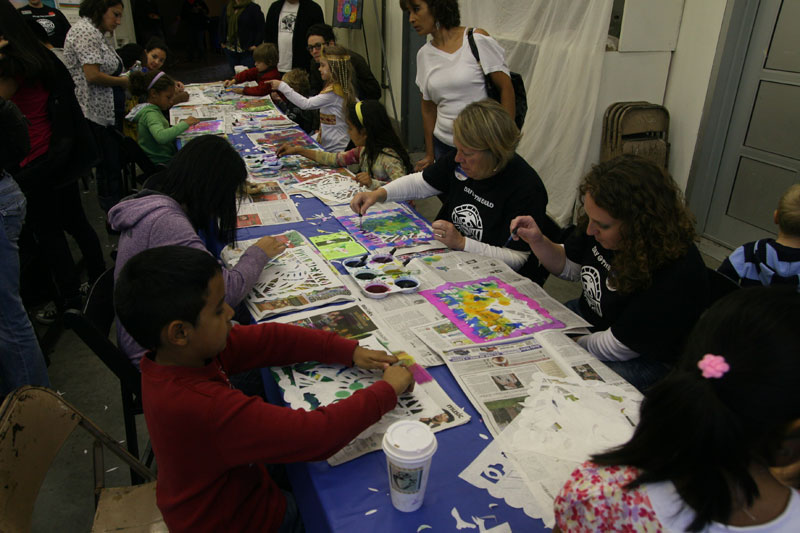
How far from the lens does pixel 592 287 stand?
1697 mm

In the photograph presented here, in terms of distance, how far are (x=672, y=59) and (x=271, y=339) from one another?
362 centimetres

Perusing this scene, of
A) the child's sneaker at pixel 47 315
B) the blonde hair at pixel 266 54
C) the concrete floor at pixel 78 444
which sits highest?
the blonde hair at pixel 266 54

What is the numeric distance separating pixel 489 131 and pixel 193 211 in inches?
41.7

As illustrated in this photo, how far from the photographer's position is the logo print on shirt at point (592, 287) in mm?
1666

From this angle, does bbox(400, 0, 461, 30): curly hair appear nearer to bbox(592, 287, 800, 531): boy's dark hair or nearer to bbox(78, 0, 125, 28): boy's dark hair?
bbox(78, 0, 125, 28): boy's dark hair

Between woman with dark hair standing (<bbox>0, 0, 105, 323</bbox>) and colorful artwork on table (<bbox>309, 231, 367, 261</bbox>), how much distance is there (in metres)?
1.42

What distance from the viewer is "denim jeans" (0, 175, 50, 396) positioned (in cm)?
183

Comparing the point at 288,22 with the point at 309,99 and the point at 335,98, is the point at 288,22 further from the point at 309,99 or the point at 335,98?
the point at 335,98

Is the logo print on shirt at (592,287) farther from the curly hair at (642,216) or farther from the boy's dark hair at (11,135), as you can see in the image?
the boy's dark hair at (11,135)

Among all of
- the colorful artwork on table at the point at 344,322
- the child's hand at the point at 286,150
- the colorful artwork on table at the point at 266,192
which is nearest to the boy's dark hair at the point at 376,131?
the child's hand at the point at 286,150

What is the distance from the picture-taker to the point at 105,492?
49.8 inches

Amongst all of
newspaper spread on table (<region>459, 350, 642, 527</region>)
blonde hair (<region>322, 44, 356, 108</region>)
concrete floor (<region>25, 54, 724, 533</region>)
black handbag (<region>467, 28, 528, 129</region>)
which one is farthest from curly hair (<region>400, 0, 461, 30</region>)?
concrete floor (<region>25, 54, 724, 533</region>)

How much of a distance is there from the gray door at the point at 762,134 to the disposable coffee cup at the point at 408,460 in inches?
128

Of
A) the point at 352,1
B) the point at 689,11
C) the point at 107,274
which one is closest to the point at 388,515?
the point at 107,274
